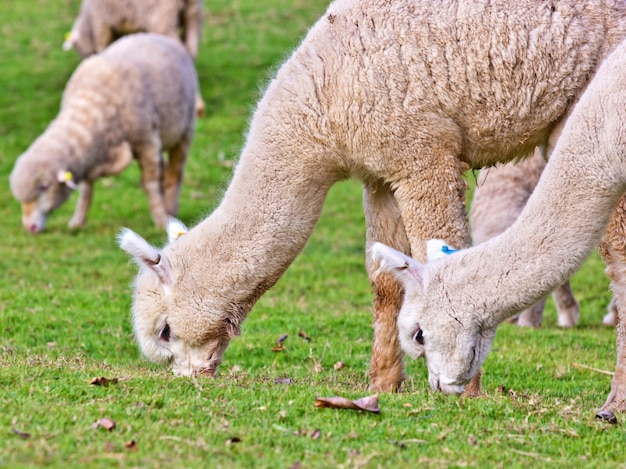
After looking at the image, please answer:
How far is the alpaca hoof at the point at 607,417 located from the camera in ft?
19.0

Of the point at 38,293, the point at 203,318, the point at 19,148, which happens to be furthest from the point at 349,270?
the point at 19,148

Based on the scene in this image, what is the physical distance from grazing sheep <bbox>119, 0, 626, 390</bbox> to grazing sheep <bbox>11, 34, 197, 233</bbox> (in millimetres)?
7781

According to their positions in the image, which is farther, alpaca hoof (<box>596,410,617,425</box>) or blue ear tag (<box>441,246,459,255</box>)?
blue ear tag (<box>441,246,459,255</box>)

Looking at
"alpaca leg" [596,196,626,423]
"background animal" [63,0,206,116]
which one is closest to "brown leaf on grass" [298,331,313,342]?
"alpaca leg" [596,196,626,423]

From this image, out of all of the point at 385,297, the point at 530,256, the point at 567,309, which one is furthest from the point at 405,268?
the point at 567,309

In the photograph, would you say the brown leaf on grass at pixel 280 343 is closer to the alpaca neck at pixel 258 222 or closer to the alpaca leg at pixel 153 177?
the alpaca neck at pixel 258 222

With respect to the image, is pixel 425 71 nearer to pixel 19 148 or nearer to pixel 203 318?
pixel 203 318

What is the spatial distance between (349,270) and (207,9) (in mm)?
14731

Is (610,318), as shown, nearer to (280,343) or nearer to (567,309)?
(567,309)

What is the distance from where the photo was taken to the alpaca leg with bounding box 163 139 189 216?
52.1ft

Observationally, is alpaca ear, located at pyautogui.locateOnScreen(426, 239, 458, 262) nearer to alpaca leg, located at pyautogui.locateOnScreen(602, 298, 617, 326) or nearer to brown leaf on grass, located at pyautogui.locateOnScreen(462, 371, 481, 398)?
brown leaf on grass, located at pyautogui.locateOnScreen(462, 371, 481, 398)

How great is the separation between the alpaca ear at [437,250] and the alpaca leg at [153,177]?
8.90 metres

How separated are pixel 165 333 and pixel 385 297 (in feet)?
4.98

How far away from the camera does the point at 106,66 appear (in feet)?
50.2
